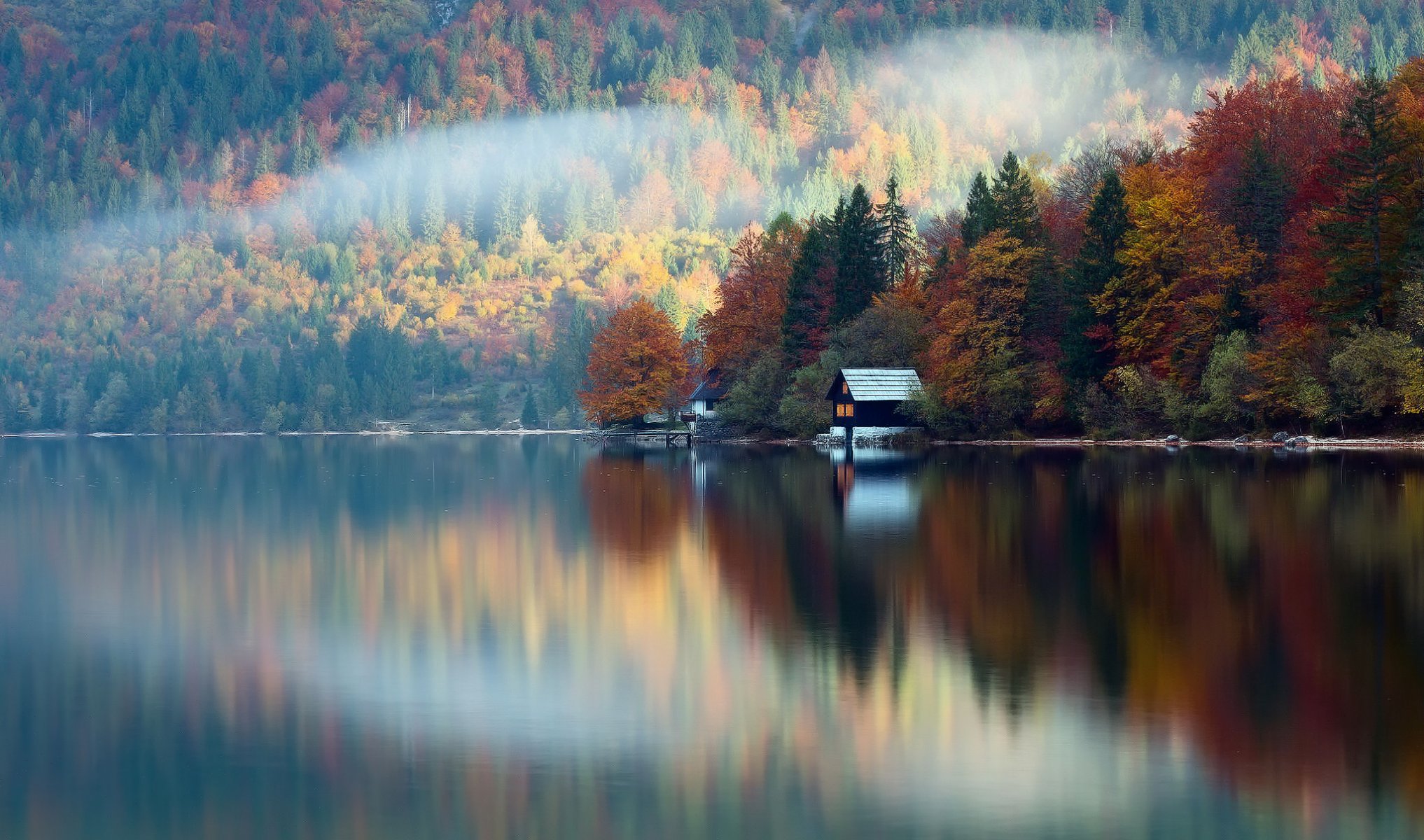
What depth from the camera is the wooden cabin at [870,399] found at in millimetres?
89375

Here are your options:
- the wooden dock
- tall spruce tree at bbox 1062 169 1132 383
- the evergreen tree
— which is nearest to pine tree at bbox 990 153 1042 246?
tall spruce tree at bbox 1062 169 1132 383

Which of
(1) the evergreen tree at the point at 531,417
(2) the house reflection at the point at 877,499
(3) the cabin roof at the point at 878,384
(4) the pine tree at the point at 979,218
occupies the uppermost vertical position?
(4) the pine tree at the point at 979,218

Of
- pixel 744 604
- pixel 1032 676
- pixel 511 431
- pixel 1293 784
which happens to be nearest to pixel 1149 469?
pixel 744 604

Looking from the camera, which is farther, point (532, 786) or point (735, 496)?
point (735, 496)

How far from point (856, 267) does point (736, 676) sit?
263 feet

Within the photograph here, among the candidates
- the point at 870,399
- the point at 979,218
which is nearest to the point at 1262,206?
the point at 979,218

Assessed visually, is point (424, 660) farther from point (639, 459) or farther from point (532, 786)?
point (639, 459)

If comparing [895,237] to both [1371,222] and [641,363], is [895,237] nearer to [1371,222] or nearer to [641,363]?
[641,363]

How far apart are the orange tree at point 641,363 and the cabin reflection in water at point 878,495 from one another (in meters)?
40.8

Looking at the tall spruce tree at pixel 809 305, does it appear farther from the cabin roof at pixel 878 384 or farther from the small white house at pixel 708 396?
the small white house at pixel 708 396

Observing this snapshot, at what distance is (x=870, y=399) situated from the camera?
89.5 metres

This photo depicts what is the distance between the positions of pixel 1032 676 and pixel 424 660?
787 cm

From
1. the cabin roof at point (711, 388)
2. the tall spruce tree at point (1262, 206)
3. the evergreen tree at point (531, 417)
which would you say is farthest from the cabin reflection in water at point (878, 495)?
the evergreen tree at point (531, 417)

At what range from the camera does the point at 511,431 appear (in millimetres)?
190500
